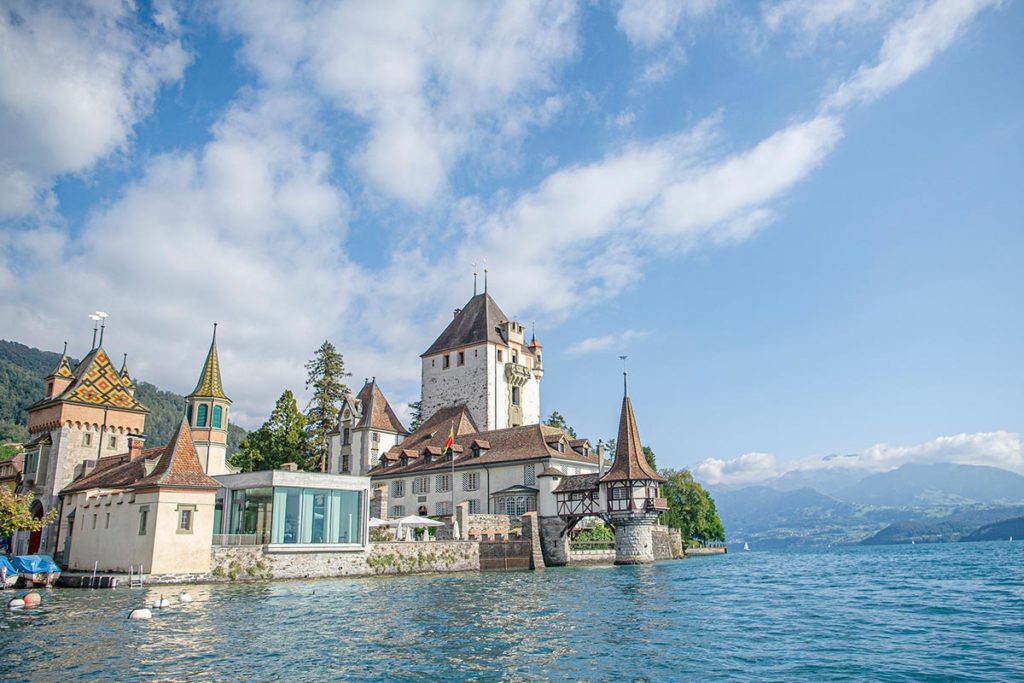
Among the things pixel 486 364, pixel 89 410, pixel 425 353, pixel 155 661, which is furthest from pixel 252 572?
pixel 425 353

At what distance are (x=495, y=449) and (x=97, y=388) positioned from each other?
27213 mm

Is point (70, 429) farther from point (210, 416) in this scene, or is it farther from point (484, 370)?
point (484, 370)

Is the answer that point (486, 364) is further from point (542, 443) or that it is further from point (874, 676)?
point (874, 676)

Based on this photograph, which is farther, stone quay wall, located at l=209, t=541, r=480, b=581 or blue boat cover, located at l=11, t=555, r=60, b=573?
stone quay wall, located at l=209, t=541, r=480, b=581

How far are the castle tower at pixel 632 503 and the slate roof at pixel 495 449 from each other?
4.77 metres

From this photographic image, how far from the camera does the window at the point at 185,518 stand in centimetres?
3275

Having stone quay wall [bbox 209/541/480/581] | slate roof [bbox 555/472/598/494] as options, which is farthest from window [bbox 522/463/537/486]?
stone quay wall [bbox 209/541/480/581]

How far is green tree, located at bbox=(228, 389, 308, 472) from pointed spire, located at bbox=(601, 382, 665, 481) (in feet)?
95.3

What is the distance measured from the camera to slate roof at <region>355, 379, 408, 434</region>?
67.8 metres

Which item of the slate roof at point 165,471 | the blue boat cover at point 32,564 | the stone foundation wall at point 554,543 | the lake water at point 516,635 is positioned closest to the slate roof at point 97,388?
the slate roof at point 165,471

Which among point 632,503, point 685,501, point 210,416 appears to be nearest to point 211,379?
point 210,416

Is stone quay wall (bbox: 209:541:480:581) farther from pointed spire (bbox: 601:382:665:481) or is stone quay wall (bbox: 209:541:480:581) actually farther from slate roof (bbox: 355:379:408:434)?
slate roof (bbox: 355:379:408:434)

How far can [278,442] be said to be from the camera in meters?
64.9

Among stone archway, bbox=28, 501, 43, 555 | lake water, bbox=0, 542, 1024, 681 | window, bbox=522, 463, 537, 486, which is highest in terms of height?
window, bbox=522, 463, 537, 486
